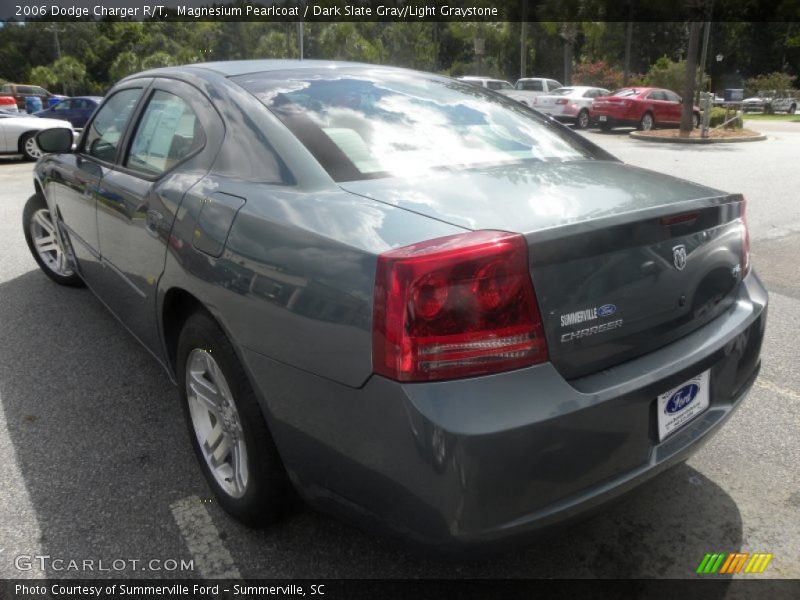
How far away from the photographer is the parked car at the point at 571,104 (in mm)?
22984

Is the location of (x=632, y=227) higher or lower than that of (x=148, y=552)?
higher

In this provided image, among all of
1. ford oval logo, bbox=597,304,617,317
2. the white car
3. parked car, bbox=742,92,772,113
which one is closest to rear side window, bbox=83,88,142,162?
ford oval logo, bbox=597,304,617,317

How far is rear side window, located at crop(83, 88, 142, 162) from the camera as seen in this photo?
3447 millimetres

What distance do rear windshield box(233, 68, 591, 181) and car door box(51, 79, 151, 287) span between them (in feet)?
3.65

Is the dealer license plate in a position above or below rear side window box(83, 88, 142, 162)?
below

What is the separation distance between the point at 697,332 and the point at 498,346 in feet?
2.67

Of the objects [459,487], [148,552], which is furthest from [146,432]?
[459,487]

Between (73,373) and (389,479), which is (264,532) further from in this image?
(73,373)

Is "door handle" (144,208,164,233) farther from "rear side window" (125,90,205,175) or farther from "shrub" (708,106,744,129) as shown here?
"shrub" (708,106,744,129)

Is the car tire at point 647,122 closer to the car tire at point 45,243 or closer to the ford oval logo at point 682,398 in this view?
the car tire at point 45,243

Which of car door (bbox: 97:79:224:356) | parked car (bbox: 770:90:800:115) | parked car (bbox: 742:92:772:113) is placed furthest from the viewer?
parked car (bbox: 742:92:772:113)

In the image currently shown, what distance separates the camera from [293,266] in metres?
1.91

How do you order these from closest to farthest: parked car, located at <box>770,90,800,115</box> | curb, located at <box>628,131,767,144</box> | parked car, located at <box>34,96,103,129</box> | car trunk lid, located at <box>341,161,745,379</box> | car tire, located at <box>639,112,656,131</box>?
1. car trunk lid, located at <box>341,161,745,379</box>
2. curb, located at <box>628,131,767,144</box>
3. parked car, located at <box>34,96,103,129</box>
4. car tire, located at <box>639,112,656,131</box>
5. parked car, located at <box>770,90,800,115</box>

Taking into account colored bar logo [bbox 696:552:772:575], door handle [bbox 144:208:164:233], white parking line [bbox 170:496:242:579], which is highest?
door handle [bbox 144:208:164:233]
